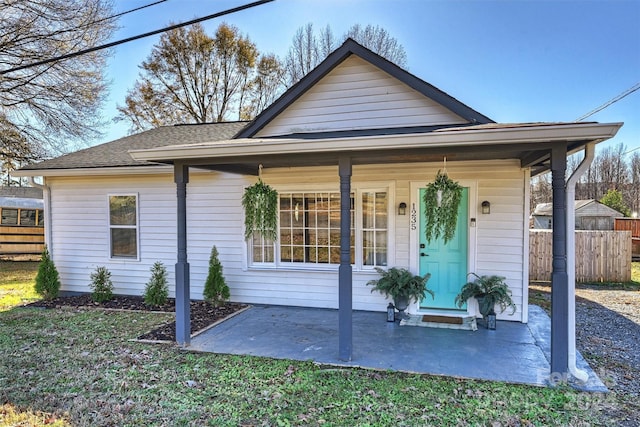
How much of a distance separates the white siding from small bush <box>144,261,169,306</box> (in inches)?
146

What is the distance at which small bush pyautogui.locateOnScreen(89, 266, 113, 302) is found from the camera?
24.2ft

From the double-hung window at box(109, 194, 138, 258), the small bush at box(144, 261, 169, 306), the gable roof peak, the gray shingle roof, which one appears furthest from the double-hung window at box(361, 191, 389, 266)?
the double-hung window at box(109, 194, 138, 258)

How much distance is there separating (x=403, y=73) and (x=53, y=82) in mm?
13218

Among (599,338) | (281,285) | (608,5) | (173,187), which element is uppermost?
(608,5)

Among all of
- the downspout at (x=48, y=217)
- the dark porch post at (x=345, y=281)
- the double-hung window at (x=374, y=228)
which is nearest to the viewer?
the dark porch post at (x=345, y=281)

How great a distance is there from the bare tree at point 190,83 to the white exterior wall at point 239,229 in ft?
43.0

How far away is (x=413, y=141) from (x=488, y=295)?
3.04 metres

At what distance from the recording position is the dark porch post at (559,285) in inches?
151

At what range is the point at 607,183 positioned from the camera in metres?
31.4

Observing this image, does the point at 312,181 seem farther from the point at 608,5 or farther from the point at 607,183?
the point at 607,183

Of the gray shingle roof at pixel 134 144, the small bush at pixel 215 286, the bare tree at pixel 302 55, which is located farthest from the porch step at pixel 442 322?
the bare tree at pixel 302 55

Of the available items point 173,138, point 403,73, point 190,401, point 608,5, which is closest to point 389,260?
point 403,73

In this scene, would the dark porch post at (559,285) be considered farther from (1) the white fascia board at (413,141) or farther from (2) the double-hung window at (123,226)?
(2) the double-hung window at (123,226)

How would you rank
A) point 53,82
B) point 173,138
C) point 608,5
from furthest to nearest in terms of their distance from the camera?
point 53,82 → point 608,5 → point 173,138
